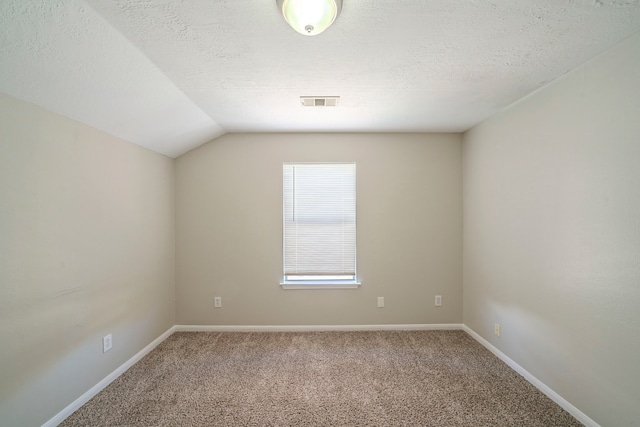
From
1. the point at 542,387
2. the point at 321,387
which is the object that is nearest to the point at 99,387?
the point at 321,387

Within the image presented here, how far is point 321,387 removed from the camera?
2182 mm

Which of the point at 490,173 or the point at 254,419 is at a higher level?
the point at 490,173

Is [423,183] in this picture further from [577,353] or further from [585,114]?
[577,353]

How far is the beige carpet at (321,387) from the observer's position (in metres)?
1.86

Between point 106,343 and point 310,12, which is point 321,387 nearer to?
point 106,343

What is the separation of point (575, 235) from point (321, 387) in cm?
218

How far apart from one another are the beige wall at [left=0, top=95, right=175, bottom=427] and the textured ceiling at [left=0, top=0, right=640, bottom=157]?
0.24 metres

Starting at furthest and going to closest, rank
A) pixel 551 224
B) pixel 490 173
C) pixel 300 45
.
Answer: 1. pixel 490 173
2. pixel 551 224
3. pixel 300 45

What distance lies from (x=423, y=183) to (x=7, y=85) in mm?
3522

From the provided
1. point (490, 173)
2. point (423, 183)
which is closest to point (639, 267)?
point (490, 173)

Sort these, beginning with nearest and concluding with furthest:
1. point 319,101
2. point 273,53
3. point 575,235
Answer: point 273,53 → point 575,235 → point 319,101

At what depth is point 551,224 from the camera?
6.58 ft

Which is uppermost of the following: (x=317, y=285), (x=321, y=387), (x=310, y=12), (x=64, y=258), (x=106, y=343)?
(x=310, y=12)

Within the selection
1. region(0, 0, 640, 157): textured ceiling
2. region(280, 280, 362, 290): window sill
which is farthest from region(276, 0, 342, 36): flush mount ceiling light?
region(280, 280, 362, 290): window sill
